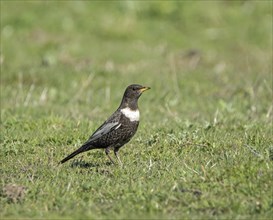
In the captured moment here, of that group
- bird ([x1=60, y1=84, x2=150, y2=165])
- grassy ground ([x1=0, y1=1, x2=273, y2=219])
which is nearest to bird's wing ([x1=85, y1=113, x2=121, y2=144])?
bird ([x1=60, y1=84, x2=150, y2=165])

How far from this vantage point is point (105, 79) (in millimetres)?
15422

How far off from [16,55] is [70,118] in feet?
19.0

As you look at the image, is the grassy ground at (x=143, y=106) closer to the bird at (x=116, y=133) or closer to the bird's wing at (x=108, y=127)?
the bird at (x=116, y=133)

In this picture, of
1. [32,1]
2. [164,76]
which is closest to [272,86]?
[164,76]

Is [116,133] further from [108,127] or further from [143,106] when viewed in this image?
[143,106]

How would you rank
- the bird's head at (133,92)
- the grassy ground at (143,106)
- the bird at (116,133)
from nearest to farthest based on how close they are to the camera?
the grassy ground at (143,106)
the bird at (116,133)
the bird's head at (133,92)

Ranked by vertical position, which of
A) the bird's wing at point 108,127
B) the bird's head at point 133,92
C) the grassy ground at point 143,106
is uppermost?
the bird's head at point 133,92

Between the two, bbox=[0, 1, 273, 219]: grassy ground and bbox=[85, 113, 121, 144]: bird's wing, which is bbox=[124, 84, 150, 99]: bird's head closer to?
Result: bbox=[85, 113, 121, 144]: bird's wing

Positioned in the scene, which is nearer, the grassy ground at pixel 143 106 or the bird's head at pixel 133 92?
the grassy ground at pixel 143 106

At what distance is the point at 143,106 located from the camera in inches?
536

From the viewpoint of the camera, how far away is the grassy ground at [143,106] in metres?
7.21

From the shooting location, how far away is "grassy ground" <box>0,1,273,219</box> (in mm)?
7211

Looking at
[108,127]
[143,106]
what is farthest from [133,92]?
[143,106]

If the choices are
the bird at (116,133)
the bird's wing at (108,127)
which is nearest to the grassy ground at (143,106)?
the bird at (116,133)
